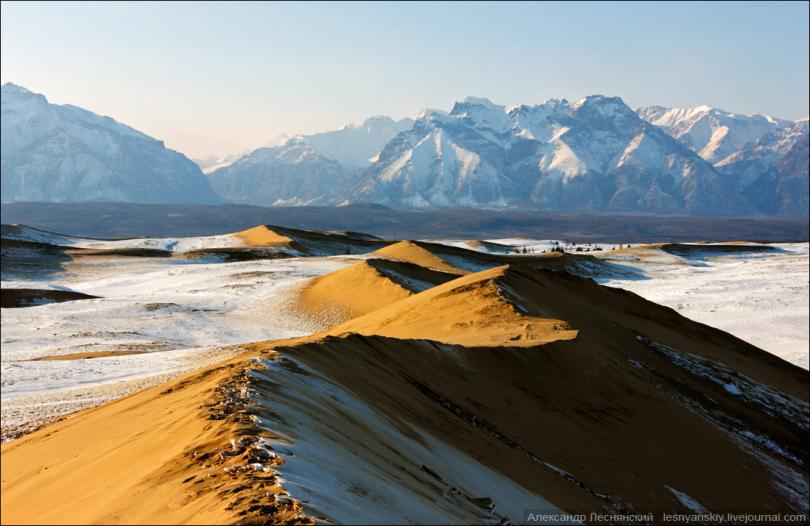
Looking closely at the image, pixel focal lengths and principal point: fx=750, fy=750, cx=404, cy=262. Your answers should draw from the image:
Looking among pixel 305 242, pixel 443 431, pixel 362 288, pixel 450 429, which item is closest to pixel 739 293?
pixel 362 288

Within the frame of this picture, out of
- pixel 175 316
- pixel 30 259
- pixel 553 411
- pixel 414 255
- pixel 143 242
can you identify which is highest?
pixel 414 255

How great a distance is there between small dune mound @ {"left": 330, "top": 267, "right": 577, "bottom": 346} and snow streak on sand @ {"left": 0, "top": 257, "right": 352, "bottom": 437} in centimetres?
748

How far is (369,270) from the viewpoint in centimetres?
5644

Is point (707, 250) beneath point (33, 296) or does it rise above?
above

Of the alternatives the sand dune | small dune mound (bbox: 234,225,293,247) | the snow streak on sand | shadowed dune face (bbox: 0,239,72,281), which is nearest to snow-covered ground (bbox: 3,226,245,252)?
small dune mound (bbox: 234,225,293,247)

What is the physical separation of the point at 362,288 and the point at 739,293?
45.9 m

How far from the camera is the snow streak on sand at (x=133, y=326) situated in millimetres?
24047

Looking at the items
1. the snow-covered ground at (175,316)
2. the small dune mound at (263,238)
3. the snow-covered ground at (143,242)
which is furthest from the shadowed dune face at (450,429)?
the snow-covered ground at (143,242)

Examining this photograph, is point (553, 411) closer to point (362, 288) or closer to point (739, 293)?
point (362, 288)

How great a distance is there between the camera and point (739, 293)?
259ft

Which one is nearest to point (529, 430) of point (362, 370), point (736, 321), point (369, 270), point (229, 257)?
point (362, 370)

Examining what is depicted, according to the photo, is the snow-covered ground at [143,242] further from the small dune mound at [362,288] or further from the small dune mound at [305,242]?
the small dune mound at [362,288]

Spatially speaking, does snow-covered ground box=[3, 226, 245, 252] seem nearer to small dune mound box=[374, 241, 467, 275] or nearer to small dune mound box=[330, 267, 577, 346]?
small dune mound box=[374, 241, 467, 275]

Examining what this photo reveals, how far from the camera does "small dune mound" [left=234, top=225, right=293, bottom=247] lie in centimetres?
10819
